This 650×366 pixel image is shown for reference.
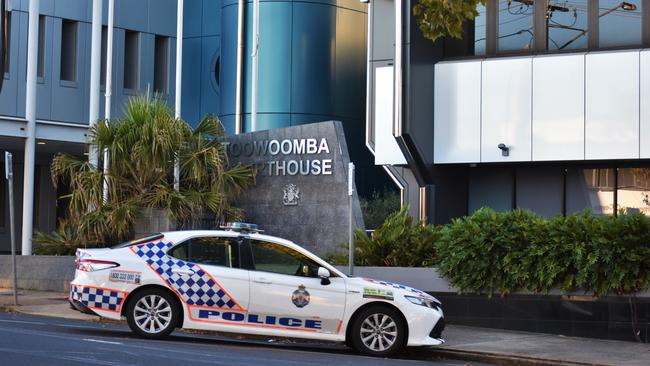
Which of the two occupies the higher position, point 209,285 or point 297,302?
point 209,285

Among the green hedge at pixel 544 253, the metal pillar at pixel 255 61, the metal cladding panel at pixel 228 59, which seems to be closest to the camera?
the green hedge at pixel 544 253

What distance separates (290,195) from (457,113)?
4086 millimetres

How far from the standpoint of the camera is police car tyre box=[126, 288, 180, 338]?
47.9 ft

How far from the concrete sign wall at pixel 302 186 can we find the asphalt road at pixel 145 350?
5677 millimetres

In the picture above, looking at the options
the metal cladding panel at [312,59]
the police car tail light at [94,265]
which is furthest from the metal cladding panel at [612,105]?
the police car tail light at [94,265]

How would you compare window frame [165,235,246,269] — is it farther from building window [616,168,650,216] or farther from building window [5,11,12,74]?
building window [5,11,12,74]

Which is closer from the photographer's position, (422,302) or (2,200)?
(422,302)

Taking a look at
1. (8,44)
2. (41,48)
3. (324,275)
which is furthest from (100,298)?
(41,48)

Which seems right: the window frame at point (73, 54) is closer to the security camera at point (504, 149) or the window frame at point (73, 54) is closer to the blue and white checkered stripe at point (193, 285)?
the security camera at point (504, 149)

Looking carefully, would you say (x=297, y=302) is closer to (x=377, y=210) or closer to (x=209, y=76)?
(x=377, y=210)

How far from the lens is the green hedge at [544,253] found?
674 inches

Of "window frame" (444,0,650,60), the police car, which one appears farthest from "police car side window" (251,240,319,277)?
"window frame" (444,0,650,60)

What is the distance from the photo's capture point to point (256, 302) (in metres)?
14.6

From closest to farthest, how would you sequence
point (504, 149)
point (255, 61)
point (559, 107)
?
1. point (559, 107)
2. point (504, 149)
3. point (255, 61)
